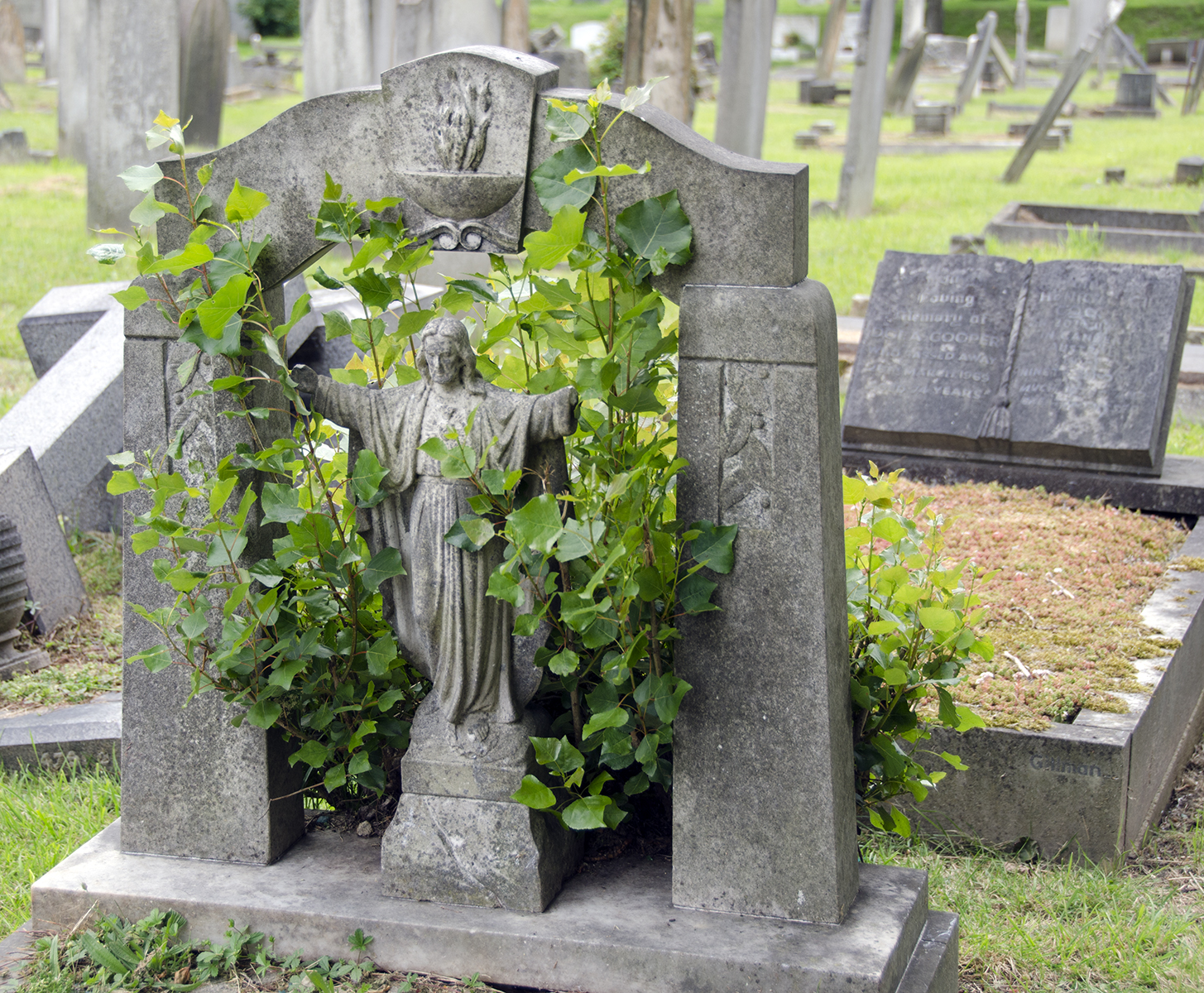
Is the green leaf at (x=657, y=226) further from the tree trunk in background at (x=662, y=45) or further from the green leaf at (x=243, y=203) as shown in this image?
the tree trunk in background at (x=662, y=45)

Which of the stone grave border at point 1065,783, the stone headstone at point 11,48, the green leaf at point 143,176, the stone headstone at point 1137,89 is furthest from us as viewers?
the stone headstone at point 11,48

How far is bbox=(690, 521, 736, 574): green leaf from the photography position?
243cm

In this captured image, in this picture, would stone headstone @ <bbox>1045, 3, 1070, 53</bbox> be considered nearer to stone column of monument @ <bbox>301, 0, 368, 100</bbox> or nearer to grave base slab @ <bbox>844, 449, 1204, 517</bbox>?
stone column of monument @ <bbox>301, 0, 368, 100</bbox>

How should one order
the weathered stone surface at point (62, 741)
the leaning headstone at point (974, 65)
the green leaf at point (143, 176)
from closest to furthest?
1. the green leaf at point (143, 176)
2. the weathered stone surface at point (62, 741)
3. the leaning headstone at point (974, 65)

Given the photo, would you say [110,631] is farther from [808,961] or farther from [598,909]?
[808,961]

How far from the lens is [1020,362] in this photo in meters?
6.15

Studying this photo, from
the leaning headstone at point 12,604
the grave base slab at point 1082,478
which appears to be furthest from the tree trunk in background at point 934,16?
the leaning headstone at point 12,604

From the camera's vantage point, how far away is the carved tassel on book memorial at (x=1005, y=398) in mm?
6023

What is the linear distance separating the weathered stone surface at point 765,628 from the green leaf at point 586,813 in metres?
0.16

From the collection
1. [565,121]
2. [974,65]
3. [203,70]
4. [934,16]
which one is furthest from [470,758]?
[934,16]

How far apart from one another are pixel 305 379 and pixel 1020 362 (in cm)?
437

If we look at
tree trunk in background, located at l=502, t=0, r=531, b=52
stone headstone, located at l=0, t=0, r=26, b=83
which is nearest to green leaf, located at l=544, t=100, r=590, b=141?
tree trunk in background, located at l=502, t=0, r=531, b=52

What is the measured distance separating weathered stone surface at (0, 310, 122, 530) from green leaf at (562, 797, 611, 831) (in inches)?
159

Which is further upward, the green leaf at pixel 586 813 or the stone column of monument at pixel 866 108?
the stone column of monument at pixel 866 108
